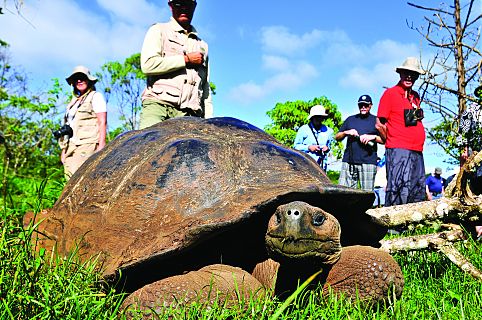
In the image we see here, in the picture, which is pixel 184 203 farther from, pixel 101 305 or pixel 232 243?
pixel 101 305

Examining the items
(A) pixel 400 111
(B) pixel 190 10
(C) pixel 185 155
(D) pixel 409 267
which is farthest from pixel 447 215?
(B) pixel 190 10

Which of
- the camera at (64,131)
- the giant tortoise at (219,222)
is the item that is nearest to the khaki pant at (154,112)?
the camera at (64,131)

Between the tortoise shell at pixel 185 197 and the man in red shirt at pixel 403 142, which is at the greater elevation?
the man in red shirt at pixel 403 142

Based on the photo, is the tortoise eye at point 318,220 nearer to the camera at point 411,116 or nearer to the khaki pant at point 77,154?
the camera at point 411,116

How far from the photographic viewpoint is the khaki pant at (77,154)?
5967 mm

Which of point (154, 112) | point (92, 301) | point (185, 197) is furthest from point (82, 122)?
point (92, 301)

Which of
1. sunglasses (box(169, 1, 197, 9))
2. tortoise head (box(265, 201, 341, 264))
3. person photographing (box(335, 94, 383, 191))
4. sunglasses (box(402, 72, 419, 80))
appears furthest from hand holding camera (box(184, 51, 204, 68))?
tortoise head (box(265, 201, 341, 264))

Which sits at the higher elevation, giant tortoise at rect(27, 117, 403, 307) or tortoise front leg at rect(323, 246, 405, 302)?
giant tortoise at rect(27, 117, 403, 307)

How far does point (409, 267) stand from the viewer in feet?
11.6

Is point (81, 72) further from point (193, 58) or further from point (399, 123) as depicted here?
point (399, 123)

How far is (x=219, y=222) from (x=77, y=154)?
4.23 m

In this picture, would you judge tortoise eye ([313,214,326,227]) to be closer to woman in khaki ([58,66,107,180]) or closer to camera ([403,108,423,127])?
camera ([403,108,423,127])

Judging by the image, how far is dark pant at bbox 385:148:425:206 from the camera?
18.6ft

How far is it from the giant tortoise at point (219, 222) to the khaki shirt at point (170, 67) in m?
2.04
